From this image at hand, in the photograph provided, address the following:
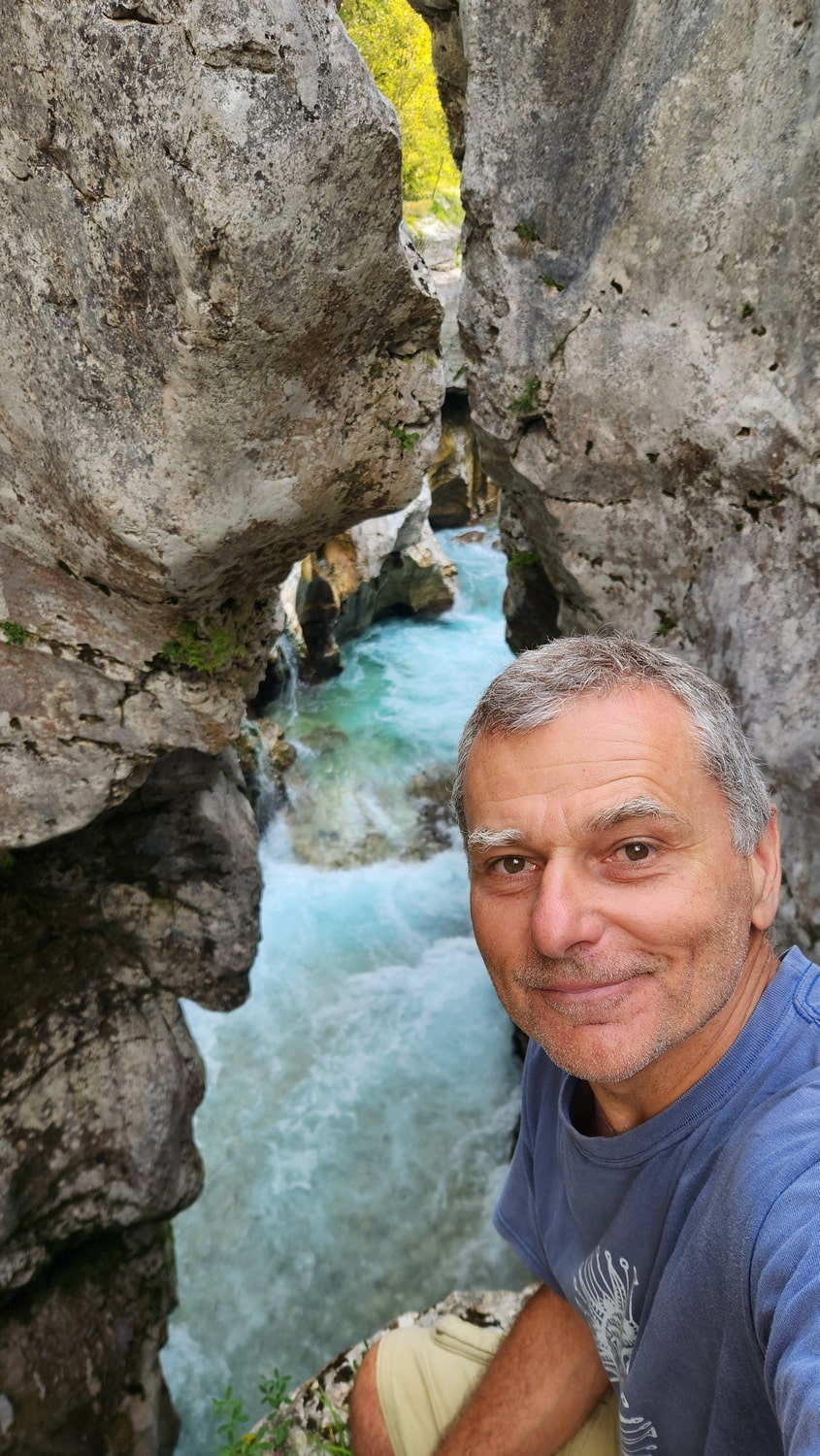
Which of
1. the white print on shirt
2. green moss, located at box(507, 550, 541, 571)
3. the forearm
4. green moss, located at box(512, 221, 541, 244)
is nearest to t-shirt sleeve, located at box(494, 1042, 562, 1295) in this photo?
the forearm

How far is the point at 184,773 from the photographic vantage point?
453 centimetres

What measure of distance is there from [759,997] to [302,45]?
2.77m

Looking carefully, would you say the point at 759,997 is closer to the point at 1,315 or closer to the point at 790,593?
the point at 790,593

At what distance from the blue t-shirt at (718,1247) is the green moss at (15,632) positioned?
266cm

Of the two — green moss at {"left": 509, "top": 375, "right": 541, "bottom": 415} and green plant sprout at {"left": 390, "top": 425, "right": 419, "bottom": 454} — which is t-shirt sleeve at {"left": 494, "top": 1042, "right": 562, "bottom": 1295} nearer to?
green plant sprout at {"left": 390, "top": 425, "right": 419, "bottom": 454}

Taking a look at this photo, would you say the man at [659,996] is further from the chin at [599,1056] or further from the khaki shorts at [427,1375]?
the khaki shorts at [427,1375]

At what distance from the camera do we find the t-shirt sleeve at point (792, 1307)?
1043mm

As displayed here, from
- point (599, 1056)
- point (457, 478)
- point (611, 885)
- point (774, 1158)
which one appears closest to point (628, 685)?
point (611, 885)

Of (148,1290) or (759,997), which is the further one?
(148,1290)

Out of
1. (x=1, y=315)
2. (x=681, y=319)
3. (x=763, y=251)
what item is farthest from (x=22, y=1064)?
(x=763, y=251)

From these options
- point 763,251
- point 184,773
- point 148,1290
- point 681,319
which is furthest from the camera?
point 184,773

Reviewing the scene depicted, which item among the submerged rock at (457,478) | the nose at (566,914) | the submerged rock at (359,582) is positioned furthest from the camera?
the submerged rock at (457,478)

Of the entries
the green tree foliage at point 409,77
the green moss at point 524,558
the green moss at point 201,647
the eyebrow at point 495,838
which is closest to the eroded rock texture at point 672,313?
the green moss at point 524,558

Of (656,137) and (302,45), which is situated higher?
(656,137)
